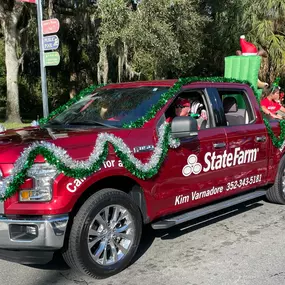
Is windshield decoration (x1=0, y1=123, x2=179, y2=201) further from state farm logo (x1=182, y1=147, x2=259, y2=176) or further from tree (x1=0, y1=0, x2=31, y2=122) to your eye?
tree (x1=0, y1=0, x2=31, y2=122)

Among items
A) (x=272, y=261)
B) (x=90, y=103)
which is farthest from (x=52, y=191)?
(x=272, y=261)

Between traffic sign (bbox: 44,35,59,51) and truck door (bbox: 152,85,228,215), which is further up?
traffic sign (bbox: 44,35,59,51)

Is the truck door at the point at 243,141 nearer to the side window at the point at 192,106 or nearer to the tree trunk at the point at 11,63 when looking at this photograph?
the side window at the point at 192,106

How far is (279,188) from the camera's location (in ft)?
20.5

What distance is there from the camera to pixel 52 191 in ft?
11.4

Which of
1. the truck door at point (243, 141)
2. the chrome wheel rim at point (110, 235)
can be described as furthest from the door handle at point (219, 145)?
the chrome wheel rim at point (110, 235)

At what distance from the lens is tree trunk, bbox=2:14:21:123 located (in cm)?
1731

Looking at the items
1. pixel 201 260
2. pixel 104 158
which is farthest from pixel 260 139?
pixel 104 158

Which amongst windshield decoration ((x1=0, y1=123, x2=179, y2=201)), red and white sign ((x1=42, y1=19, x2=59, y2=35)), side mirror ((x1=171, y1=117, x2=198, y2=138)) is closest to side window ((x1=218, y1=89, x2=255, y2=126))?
side mirror ((x1=171, y1=117, x2=198, y2=138))

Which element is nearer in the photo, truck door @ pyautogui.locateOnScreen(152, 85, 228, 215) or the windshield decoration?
the windshield decoration

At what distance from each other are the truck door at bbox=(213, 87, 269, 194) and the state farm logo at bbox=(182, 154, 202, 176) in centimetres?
62

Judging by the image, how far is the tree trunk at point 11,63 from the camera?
1731cm

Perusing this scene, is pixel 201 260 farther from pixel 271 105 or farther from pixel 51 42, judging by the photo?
pixel 51 42

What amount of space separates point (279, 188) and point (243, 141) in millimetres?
1325
